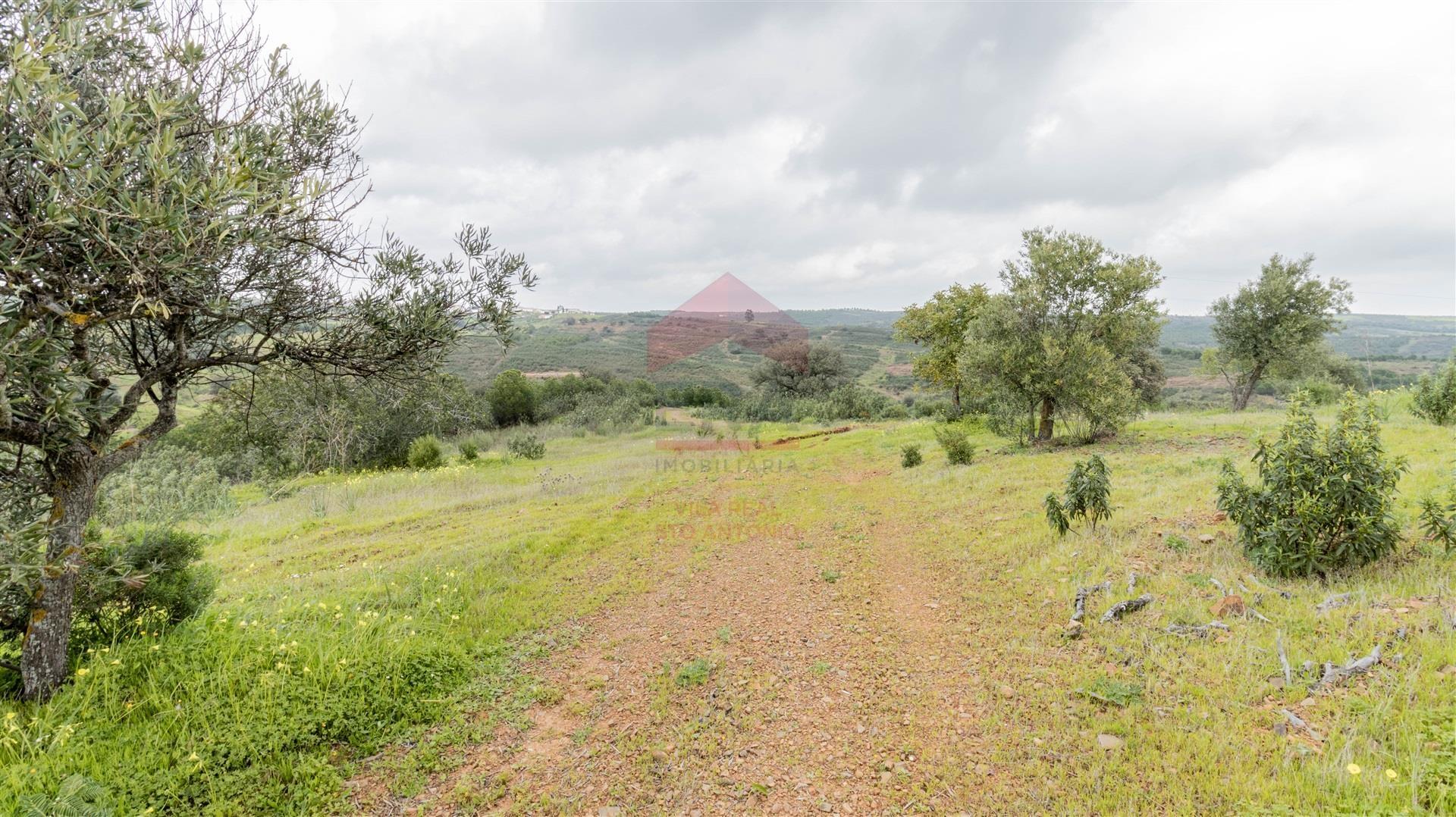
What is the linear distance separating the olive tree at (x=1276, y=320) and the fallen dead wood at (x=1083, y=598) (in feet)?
101

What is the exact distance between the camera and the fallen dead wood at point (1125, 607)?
5.99 m

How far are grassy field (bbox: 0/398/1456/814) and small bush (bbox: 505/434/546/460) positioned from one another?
20632 mm

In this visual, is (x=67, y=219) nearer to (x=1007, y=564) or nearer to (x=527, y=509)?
(x=1007, y=564)

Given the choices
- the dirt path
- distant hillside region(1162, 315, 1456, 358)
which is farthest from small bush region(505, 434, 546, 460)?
distant hillside region(1162, 315, 1456, 358)

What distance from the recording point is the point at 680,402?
50188mm

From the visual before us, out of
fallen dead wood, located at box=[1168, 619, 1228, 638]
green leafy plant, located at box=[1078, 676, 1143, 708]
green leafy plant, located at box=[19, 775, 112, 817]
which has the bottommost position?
green leafy plant, located at box=[1078, 676, 1143, 708]

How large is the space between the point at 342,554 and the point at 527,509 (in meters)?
4.68

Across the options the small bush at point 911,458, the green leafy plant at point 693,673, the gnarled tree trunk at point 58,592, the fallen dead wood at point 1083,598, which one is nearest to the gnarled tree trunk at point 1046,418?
the small bush at point 911,458

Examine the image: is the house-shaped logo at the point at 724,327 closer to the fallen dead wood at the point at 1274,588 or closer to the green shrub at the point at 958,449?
the green shrub at the point at 958,449

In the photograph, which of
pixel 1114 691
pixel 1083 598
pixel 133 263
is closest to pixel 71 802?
pixel 133 263

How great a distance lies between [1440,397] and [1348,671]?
1897 centimetres

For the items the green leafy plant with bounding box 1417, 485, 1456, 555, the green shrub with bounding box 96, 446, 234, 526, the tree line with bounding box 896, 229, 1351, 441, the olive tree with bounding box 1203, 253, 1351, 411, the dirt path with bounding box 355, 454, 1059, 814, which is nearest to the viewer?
the dirt path with bounding box 355, 454, 1059, 814

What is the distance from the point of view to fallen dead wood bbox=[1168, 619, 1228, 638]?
17.5ft

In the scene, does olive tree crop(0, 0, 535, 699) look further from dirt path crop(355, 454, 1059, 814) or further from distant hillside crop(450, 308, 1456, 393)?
distant hillside crop(450, 308, 1456, 393)
